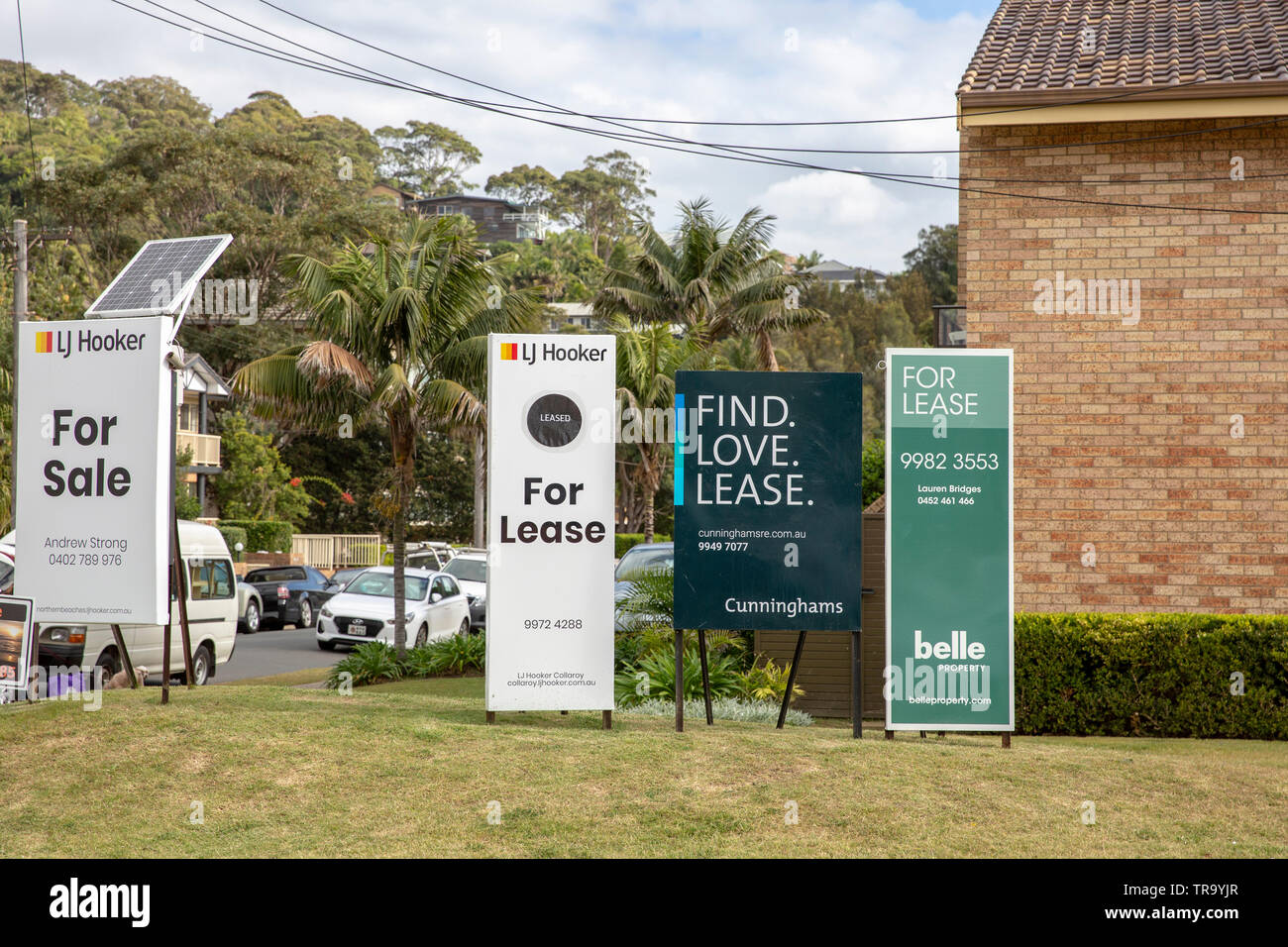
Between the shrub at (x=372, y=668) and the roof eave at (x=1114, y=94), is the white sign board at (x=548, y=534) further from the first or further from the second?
the shrub at (x=372, y=668)

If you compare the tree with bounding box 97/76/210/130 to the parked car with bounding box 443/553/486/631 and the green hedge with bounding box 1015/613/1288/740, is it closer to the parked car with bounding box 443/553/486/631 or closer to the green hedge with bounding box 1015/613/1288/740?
the parked car with bounding box 443/553/486/631

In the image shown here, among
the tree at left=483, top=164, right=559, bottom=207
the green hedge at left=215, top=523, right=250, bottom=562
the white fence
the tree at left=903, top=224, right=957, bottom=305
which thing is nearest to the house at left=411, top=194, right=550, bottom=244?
the tree at left=483, top=164, right=559, bottom=207

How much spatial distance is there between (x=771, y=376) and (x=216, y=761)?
15.4ft

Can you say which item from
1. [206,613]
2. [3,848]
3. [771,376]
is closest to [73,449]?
[3,848]

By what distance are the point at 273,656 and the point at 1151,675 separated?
15417 millimetres

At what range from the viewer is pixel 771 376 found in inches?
344

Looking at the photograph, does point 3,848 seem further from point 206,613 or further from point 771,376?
point 206,613

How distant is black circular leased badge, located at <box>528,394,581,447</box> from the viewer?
8.69 m

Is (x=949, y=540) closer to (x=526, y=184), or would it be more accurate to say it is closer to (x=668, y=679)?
(x=668, y=679)

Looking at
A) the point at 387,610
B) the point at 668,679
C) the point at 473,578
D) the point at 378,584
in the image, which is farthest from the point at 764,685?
the point at 473,578

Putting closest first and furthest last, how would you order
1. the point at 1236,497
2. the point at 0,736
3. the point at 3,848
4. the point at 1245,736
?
the point at 3,848
the point at 0,736
the point at 1245,736
the point at 1236,497

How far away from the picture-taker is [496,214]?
106875 millimetres

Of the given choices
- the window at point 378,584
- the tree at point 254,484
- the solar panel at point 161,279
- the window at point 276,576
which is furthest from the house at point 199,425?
the solar panel at point 161,279

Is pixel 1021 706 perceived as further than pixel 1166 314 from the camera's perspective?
No
